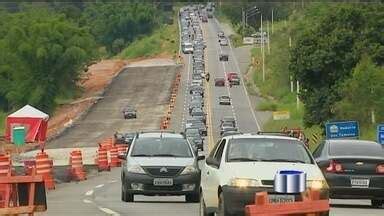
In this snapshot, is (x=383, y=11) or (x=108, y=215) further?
(x=383, y=11)

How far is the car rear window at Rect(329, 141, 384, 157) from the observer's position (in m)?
23.6

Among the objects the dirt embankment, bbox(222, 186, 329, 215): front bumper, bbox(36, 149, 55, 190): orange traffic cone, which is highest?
bbox(222, 186, 329, 215): front bumper

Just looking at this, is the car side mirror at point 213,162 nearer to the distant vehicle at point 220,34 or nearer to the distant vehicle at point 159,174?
the distant vehicle at point 159,174

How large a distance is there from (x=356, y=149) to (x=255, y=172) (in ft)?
26.6

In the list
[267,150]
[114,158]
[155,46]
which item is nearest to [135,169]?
[267,150]

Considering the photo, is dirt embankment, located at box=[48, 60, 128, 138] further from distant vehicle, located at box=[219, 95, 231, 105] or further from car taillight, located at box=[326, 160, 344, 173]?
car taillight, located at box=[326, 160, 344, 173]

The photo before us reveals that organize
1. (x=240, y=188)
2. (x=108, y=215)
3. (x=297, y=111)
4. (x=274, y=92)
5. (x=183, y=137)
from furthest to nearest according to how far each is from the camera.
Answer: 1. (x=274, y=92)
2. (x=297, y=111)
3. (x=183, y=137)
4. (x=108, y=215)
5. (x=240, y=188)

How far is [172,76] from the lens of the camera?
13850 centimetres

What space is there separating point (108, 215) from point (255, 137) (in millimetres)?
3567

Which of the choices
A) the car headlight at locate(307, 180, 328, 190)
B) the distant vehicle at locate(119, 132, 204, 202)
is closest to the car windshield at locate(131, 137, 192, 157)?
the distant vehicle at locate(119, 132, 204, 202)

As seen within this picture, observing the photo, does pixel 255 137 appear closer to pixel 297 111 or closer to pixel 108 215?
pixel 108 215

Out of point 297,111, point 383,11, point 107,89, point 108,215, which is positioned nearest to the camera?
point 108,215

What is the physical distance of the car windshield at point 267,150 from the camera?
56.0ft

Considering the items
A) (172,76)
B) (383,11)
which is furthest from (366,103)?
(172,76)
